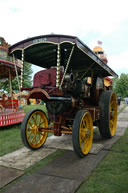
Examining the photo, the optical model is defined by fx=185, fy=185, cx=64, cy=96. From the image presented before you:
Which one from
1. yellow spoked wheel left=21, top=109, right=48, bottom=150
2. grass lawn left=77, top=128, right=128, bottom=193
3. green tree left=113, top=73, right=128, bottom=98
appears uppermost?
green tree left=113, top=73, right=128, bottom=98

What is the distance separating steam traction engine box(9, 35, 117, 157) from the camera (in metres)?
3.66

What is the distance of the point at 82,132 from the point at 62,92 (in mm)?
931

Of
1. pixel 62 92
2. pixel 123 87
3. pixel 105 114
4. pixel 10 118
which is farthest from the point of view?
pixel 123 87

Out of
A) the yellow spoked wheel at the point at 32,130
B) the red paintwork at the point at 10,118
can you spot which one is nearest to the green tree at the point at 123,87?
the red paintwork at the point at 10,118

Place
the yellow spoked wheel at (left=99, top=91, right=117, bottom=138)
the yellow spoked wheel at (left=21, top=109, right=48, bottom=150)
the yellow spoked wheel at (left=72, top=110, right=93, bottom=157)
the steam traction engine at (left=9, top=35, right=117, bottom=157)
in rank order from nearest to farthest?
the yellow spoked wheel at (left=72, top=110, right=93, bottom=157), the steam traction engine at (left=9, top=35, right=117, bottom=157), the yellow spoked wheel at (left=21, top=109, right=48, bottom=150), the yellow spoked wheel at (left=99, top=91, right=117, bottom=138)

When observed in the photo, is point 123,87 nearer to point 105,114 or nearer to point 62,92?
point 105,114

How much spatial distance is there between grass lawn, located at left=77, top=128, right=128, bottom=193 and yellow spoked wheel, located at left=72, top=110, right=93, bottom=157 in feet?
1.52

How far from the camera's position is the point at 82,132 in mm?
3859

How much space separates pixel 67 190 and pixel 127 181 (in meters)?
0.92

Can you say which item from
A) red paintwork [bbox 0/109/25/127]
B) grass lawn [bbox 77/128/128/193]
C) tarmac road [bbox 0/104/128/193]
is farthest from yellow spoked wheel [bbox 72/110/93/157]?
red paintwork [bbox 0/109/25/127]

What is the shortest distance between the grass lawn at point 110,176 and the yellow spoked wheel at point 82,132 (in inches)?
18.2

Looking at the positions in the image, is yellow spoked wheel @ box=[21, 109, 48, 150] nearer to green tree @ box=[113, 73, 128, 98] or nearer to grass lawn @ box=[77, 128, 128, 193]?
grass lawn @ box=[77, 128, 128, 193]

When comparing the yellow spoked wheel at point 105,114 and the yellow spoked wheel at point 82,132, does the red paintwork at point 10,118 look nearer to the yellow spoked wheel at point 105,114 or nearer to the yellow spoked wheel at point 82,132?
the yellow spoked wheel at point 105,114

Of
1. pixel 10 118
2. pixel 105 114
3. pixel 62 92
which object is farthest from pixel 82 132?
pixel 10 118
